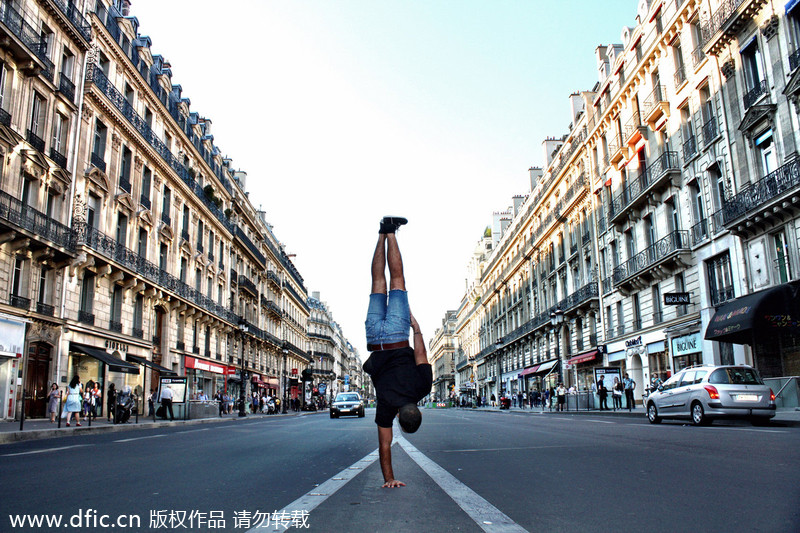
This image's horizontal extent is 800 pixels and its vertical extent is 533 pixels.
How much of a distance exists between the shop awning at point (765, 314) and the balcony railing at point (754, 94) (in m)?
6.51

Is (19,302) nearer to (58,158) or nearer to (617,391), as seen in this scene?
(58,158)

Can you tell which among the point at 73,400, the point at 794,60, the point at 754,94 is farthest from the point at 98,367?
the point at 794,60

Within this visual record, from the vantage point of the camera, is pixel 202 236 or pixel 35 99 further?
pixel 202 236

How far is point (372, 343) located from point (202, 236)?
38.9 metres

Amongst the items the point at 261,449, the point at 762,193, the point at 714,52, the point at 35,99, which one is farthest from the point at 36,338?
the point at 714,52

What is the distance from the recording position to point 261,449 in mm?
8727

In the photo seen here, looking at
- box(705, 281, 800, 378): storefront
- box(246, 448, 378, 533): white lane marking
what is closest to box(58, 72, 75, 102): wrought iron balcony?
box(246, 448, 378, 533): white lane marking

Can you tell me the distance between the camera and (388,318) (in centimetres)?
465

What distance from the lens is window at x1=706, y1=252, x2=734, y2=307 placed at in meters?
23.3

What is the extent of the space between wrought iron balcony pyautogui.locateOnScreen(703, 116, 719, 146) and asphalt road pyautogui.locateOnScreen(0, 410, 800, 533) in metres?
19.5

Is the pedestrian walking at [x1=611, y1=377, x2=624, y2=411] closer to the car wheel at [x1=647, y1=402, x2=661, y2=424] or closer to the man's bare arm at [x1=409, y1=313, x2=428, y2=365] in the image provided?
the car wheel at [x1=647, y1=402, x2=661, y2=424]

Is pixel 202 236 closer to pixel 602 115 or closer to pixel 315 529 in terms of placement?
pixel 602 115

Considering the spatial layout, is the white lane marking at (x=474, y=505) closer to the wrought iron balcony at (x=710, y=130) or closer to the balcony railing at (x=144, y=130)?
the wrought iron balcony at (x=710, y=130)

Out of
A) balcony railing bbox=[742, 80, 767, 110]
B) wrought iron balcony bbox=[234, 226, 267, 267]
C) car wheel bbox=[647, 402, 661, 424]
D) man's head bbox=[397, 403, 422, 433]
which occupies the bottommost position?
car wheel bbox=[647, 402, 661, 424]
